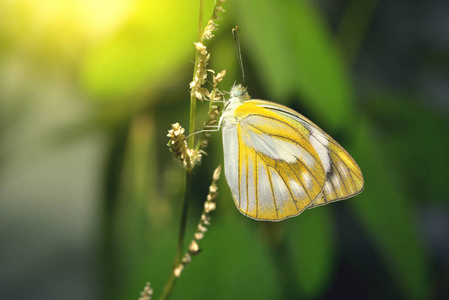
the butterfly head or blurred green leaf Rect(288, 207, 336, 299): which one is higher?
the butterfly head

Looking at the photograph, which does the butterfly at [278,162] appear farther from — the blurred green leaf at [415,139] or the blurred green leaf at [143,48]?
the blurred green leaf at [415,139]

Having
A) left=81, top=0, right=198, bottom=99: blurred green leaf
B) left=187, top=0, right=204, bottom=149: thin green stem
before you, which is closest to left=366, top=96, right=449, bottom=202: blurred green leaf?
left=81, top=0, right=198, bottom=99: blurred green leaf

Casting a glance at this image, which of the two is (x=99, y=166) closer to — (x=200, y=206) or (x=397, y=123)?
(x=200, y=206)

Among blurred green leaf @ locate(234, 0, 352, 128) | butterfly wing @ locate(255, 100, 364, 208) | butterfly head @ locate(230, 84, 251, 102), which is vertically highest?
blurred green leaf @ locate(234, 0, 352, 128)

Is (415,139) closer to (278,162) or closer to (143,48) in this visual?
(278,162)

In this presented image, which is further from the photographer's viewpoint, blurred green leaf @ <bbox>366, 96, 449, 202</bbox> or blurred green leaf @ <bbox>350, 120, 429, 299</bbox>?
blurred green leaf @ <bbox>366, 96, 449, 202</bbox>

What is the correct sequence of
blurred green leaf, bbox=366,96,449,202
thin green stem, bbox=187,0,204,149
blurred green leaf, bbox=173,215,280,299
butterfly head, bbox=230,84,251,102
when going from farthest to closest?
blurred green leaf, bbox=366,96,449,202
blurred green leaf, bbox=173,215,280,299
butterfly head, bbox=230,84,251,102
thin green stem, bbox=187,0,204,149

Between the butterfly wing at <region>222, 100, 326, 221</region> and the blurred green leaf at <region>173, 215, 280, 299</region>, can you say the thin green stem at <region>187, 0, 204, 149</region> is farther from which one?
the blurred green leaf at <region>173, 215, 280, 299</region>

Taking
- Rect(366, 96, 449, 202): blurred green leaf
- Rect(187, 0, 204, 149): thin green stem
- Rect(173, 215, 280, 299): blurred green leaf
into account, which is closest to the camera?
Rect(187, 0, 204, 149): thin green stem
